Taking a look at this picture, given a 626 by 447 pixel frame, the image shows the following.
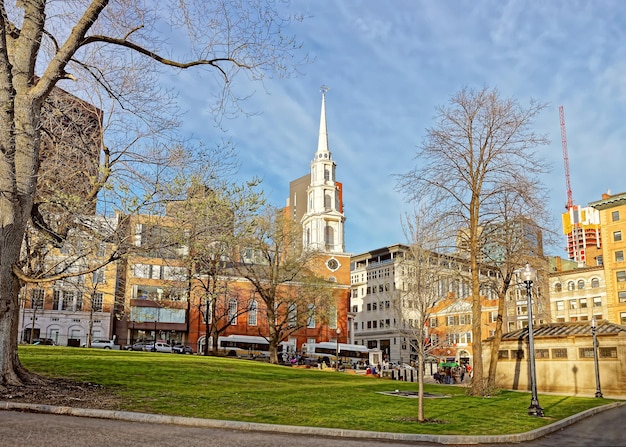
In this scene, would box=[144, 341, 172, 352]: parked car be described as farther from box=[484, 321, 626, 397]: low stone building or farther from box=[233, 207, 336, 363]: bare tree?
box=[484, 321, 626, 397]: low stone building

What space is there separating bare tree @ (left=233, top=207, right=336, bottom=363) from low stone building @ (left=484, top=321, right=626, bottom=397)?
720 inches

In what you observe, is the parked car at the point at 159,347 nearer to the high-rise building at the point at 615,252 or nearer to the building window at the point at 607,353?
the building window at the point at 607,353

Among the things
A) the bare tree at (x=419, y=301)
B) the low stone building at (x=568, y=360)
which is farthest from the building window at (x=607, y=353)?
the bare tree at (x=419, y=301)

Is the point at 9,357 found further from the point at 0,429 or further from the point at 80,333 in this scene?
the point at 80,333

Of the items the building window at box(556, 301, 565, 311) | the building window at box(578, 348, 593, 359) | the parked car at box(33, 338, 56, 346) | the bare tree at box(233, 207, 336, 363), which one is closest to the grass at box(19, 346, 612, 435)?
the building window at box(578, 348, 593, 359)

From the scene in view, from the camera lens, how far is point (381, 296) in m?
98.9

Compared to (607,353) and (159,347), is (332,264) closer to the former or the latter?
(159,347)

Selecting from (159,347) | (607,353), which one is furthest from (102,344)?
(607,353)

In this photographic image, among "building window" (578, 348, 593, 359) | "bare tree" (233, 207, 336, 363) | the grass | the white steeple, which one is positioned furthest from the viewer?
the white steeple

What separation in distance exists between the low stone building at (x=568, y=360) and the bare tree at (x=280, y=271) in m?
18.3

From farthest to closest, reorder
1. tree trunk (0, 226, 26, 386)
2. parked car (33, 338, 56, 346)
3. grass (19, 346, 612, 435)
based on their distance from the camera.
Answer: parked car (33, 338, 56, 346) < tree trunk (0, 226, 26, 386) < grass (19, 346, 612, 435)

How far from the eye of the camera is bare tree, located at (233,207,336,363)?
4425cm

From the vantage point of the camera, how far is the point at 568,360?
29672mm

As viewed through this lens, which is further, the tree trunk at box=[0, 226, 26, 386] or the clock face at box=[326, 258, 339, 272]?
the clock face at box=[326, 258, 339, 272]
